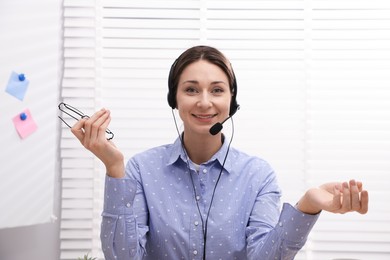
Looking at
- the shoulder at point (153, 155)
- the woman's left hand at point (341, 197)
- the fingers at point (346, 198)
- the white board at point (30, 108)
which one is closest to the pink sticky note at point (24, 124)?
the white board at point (30, 108)

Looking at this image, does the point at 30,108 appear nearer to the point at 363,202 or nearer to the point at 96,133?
the point at 96,133

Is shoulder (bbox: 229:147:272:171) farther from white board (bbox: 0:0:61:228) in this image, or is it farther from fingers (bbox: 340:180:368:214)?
white board (bbox: 0:0:61:228)

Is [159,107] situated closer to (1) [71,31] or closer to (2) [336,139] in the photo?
(1) [71,31]

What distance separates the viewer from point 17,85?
2023 millimetres

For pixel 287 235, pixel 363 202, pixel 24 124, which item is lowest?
pixel 287 235

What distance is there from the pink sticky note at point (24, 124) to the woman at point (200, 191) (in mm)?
660

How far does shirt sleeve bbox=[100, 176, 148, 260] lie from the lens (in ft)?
4.20

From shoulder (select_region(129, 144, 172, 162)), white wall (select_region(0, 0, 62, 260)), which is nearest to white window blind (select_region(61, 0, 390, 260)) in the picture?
white wall (select_region(0, 0, 62, 260))

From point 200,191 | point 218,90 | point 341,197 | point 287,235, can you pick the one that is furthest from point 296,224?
point 218,90

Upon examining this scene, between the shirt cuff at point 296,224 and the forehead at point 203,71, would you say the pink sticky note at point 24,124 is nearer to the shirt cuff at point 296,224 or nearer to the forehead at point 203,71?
the forehead at point 203,71

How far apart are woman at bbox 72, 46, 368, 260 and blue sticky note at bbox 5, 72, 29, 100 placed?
2.25 ft

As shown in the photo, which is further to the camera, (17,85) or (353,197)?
(17,85)

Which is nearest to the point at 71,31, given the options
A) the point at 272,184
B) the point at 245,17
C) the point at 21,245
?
the point at 245,17

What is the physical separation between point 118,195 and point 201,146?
1.27 ft
